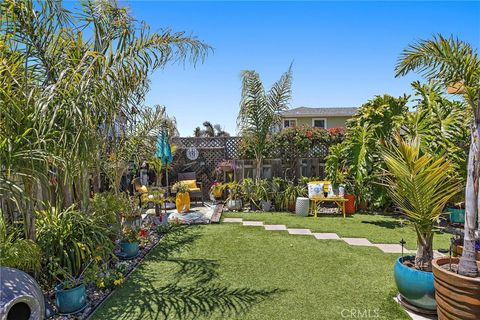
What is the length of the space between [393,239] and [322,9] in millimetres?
4655

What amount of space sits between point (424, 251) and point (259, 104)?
20.1 feet

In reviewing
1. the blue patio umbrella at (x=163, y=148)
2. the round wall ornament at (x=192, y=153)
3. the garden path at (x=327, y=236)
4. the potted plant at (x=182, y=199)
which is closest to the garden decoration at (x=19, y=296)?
the garden path at (x=327, y=236)

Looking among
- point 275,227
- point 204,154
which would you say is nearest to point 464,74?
point 275,227

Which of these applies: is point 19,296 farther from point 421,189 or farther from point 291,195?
point 291,195

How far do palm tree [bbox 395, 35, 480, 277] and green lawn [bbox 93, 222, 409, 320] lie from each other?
97 centimetres

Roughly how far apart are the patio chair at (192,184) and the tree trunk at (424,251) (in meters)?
6.62

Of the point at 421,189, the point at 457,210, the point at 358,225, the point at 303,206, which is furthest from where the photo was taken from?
the point at 303,206

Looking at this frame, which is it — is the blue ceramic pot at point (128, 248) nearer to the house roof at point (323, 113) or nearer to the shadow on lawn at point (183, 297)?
the shadow on lawn at point (183, 297)

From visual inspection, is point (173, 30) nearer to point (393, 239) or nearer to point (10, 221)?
point (10, 221)

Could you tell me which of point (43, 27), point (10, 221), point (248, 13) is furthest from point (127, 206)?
point (248, 13)

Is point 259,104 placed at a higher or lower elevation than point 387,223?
higher

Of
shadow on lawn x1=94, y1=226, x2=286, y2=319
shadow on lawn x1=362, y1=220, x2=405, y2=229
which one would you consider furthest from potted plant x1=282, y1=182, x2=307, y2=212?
shadow on lawn x1=94, y1=226, x2=286, y2=319

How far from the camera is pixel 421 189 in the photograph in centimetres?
255

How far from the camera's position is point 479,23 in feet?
9.82
